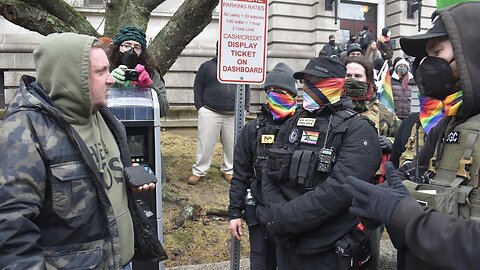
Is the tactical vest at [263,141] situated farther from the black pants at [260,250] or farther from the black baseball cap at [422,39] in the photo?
the black baseball cap at [422,39]

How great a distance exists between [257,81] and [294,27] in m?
11.9

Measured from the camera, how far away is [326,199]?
251 centimetres

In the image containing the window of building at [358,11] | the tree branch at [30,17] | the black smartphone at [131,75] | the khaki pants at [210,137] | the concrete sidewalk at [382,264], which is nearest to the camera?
the black smartphone at [131,75]

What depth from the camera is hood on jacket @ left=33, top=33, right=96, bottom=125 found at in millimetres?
→ 1973

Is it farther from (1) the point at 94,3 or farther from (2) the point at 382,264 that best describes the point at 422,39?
(1) the point at 94,3

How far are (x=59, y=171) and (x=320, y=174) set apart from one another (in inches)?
56.3

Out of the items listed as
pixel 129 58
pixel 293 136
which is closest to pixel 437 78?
pixel 293 136

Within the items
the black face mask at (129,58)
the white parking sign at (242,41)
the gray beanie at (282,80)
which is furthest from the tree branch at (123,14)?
the gray beanie at (282,80)

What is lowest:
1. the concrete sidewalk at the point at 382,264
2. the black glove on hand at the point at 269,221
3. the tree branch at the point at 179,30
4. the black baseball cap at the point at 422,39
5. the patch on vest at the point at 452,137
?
the concrete sidewalk at the point at 382,264

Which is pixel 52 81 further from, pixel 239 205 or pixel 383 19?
pixel 383 19

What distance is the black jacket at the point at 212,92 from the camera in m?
6.71

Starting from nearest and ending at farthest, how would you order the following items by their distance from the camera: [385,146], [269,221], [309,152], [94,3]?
[309,152] → [269,221] → [385,146] → [94,3]

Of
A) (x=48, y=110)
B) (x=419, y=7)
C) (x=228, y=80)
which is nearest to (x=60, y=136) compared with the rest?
(x=48, y=110)

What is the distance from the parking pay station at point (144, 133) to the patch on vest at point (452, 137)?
6.73ft
